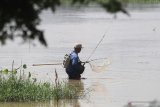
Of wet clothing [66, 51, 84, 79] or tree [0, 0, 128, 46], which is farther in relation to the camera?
wet clothing [66, 51, 84, 79]

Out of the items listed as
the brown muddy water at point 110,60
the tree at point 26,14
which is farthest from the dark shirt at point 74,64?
the tree at point 26,14

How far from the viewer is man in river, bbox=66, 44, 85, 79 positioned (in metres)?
16.9

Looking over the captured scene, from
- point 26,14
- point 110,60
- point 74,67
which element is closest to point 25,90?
point 74,67

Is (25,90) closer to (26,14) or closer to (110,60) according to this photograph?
(26,14)

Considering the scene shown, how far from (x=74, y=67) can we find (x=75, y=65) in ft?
0.35

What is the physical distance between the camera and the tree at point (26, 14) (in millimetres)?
4434

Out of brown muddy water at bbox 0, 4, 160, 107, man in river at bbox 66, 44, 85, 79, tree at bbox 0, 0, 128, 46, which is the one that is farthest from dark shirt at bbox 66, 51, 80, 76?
tree at bbox 0, 0, 128, 46

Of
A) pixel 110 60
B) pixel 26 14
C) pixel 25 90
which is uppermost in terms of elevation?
pixel 110 60

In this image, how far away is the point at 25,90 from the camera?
13180mm

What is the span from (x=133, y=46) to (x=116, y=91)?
15574mm

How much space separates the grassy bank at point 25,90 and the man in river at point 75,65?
3273 millimetres

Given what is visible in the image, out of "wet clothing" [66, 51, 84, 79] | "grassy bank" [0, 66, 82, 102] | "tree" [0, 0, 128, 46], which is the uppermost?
"wet clothing" [66, 51, 84, 79]

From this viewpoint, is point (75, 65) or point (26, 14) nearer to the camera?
point (26, 14)

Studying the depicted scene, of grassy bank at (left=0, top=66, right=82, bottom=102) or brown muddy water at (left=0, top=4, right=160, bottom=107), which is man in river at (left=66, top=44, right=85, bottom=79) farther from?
grassy bank at (left=0, top=66, right=82, bottom=102)
